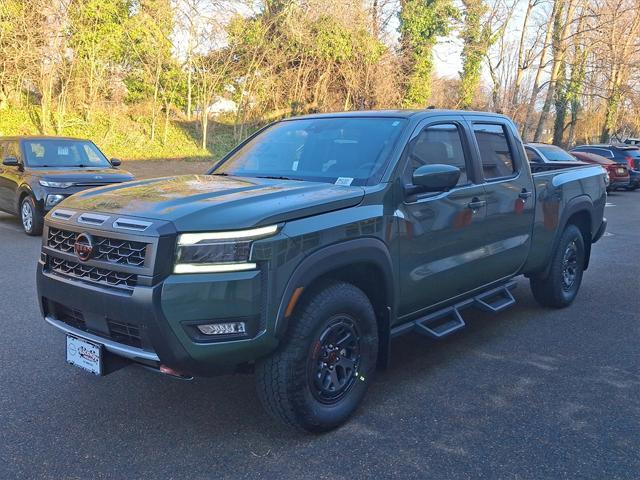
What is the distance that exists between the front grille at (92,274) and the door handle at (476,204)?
2.53 meters

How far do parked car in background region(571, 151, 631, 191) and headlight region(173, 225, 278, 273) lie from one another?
1916 centimetres

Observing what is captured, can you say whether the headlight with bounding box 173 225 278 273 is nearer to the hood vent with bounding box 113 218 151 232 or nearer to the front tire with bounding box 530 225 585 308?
the hood vent with bounding box 113 218 151 232

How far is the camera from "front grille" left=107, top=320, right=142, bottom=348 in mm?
2966

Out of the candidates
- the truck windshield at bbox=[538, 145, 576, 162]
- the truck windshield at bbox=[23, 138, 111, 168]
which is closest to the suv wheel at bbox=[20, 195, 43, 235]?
the truck windshield at bbox=[23, 138, 111, 168]

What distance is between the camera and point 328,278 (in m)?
3.40

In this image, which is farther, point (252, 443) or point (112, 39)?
point (112, 39)

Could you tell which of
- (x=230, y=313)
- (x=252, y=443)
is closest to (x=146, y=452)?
(x=252, y=443)

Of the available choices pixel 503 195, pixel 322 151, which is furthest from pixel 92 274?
pixel 503 195

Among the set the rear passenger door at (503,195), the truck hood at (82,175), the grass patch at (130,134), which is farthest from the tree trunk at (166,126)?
the rear passenger door at (503,195)

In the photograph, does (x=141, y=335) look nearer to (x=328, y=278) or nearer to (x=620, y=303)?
(x=328, y=278)

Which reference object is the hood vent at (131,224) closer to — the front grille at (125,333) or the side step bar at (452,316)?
the front grille at (125,333)

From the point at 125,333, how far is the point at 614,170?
20.1m

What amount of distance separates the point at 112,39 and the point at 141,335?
1919 centimetres

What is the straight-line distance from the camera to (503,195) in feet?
15.6
